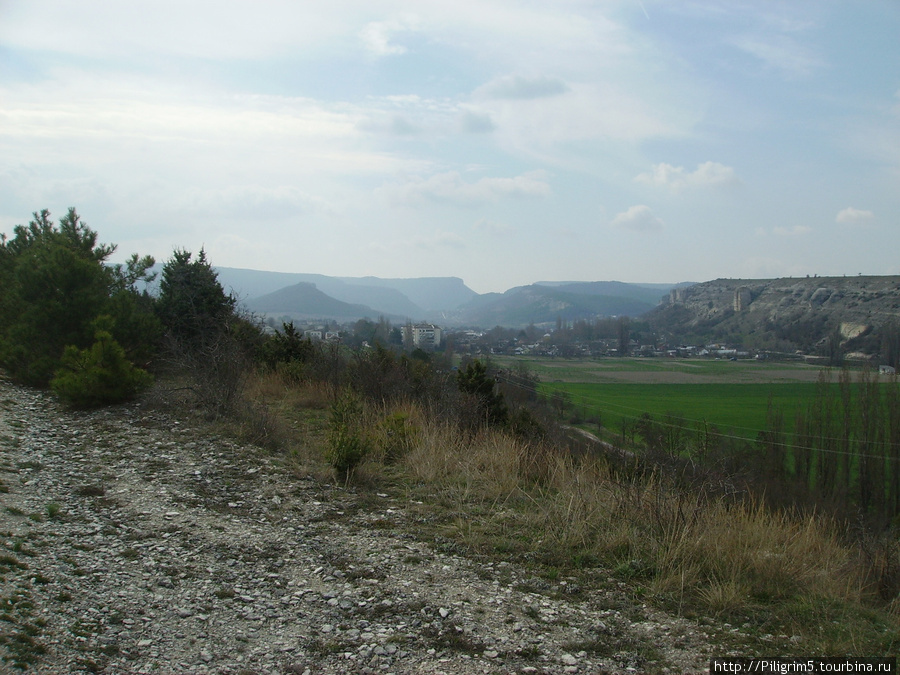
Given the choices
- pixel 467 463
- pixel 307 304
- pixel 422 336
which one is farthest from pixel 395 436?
pixel 307 304

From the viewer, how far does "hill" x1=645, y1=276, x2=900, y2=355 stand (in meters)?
63.8

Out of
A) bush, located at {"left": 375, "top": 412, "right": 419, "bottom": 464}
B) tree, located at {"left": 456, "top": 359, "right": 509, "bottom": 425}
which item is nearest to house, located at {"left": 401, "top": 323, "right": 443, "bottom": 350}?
tree, located at {"left": 456, "top": 359, "right": 509, "bottom": 425}

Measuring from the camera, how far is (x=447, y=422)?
342 inches

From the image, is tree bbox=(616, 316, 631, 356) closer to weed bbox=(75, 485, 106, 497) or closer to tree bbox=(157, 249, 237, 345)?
tree bbox=(157, 249, 237, 345)

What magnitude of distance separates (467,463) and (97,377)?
6348 millimetres

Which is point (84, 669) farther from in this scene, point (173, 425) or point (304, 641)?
point (173, 425)

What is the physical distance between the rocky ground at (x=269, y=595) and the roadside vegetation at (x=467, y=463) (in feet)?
1.38

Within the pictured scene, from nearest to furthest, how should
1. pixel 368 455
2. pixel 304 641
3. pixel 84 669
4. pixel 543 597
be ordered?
pixel 84 669 < pixel 304 641 < pixel 543 597 < pixel 368 455

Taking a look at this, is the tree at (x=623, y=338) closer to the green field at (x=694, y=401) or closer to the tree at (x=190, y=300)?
the green field at (x=694, y=401)

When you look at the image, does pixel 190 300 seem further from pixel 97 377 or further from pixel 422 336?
pixel 422 336

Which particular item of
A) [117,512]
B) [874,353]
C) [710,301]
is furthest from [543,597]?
[710,301]

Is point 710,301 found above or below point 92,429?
above

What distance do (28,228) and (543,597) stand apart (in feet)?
61.3

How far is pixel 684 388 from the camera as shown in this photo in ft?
177
